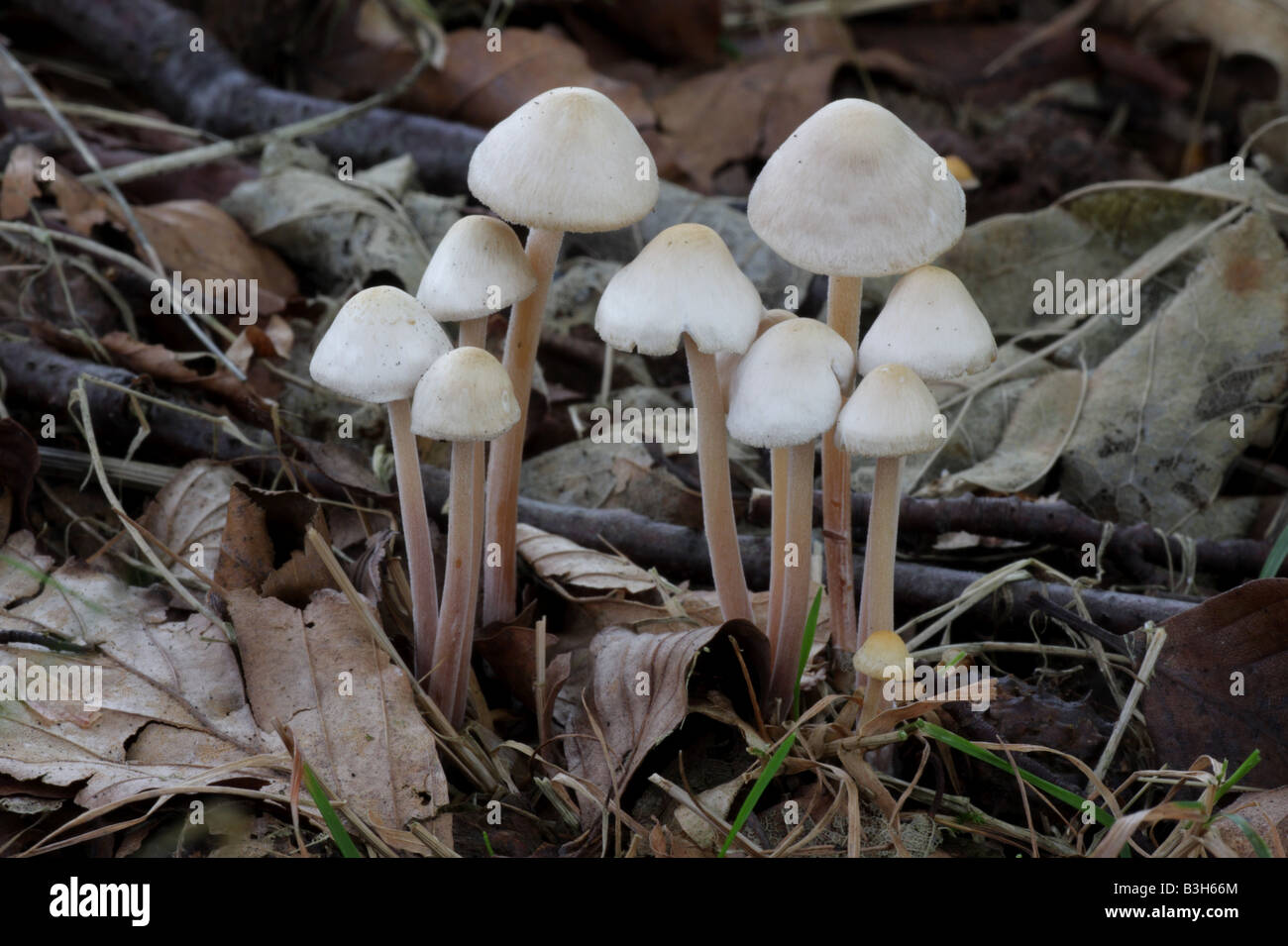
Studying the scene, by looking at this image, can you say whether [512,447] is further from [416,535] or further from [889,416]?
[889,416]

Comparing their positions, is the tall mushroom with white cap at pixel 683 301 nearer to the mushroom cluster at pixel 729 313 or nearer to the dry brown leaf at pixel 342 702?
the mushroom cluster at pixel 729 313

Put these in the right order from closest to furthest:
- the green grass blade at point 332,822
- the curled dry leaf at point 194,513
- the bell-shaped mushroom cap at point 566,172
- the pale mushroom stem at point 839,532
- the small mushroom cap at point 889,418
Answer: the green grass blade at point 332,822, the small mushroom cap at point 889,418, the bell-shaped mushroom cap at point 566,172, the pale mushroom stem at point 839,532, the curled dry leaf at point 194,513

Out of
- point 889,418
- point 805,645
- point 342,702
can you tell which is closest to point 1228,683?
point 805,645

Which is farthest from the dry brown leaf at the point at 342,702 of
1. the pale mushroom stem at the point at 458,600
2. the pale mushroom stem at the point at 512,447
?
the pale mushroom stem at the point at 512,447

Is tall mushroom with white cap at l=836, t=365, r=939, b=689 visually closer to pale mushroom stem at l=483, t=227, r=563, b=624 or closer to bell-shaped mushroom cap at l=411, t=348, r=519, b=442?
bell-shaped mushroom cap at l=411, t=348, r=519, b=442

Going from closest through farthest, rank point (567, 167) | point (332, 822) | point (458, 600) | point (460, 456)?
point (332, 822) < point (567, 167) < point (460, 456) < point (458, 600)

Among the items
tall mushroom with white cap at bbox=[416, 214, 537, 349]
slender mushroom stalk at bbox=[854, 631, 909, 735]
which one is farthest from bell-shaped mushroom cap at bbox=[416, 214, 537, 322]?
slender mushroom stalk at bbox=[854, 631, 909, 735]
